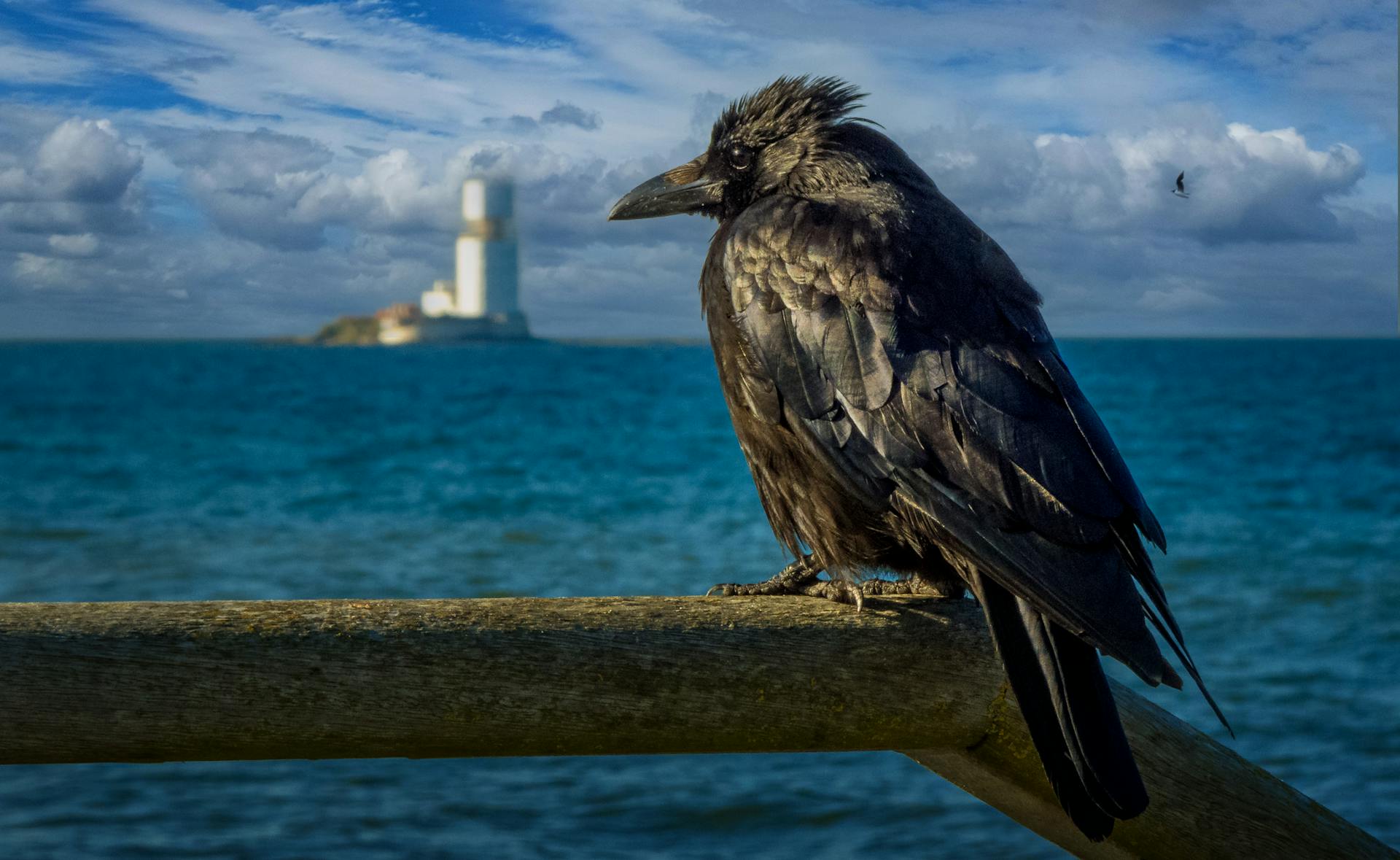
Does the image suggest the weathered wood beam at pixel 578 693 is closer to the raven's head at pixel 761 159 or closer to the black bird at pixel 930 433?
the black bird at pixel 930 433

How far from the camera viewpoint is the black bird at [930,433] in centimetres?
195

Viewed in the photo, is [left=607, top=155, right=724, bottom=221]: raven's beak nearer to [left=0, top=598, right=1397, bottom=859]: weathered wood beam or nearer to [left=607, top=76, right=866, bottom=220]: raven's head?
[left=607, top=76, right=866, bottom=220]: raven's head

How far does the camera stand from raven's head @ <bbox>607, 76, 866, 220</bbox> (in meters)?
3.06

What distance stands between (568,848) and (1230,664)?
4.55 m

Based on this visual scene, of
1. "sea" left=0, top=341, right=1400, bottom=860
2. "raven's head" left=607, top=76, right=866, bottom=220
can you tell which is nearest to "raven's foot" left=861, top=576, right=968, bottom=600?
"raven's head" left=607, top=76, right=866, bottom=220

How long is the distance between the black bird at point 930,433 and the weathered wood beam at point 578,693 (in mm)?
175

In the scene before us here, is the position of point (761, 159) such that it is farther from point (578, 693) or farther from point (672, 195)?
point (578, 693)

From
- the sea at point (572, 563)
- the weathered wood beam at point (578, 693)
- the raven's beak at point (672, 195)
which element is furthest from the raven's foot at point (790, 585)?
the sea at point (572, 563)

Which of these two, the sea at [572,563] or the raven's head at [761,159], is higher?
the raven's head at [761,159]

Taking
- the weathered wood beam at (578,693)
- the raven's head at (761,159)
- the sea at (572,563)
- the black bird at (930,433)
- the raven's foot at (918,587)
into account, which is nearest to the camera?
the weathered wood beam at (578,693)

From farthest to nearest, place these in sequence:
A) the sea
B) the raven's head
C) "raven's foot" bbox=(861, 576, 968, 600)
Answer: the sea, the raven's head, "raven's foot" bbox=(861, 576, 968, 600)

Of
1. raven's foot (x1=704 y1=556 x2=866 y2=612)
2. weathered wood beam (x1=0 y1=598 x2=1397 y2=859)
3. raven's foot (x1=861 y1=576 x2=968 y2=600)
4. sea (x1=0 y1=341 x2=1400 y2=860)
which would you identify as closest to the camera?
weathered wood beam (x1=0 y1=598 x2=1397 y2=859)

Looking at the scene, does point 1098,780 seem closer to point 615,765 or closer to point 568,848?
point 568,848

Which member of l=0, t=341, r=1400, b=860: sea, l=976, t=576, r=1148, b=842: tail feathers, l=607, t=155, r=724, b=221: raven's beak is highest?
l=607, t=155, r=724, b=221: raven's beak
